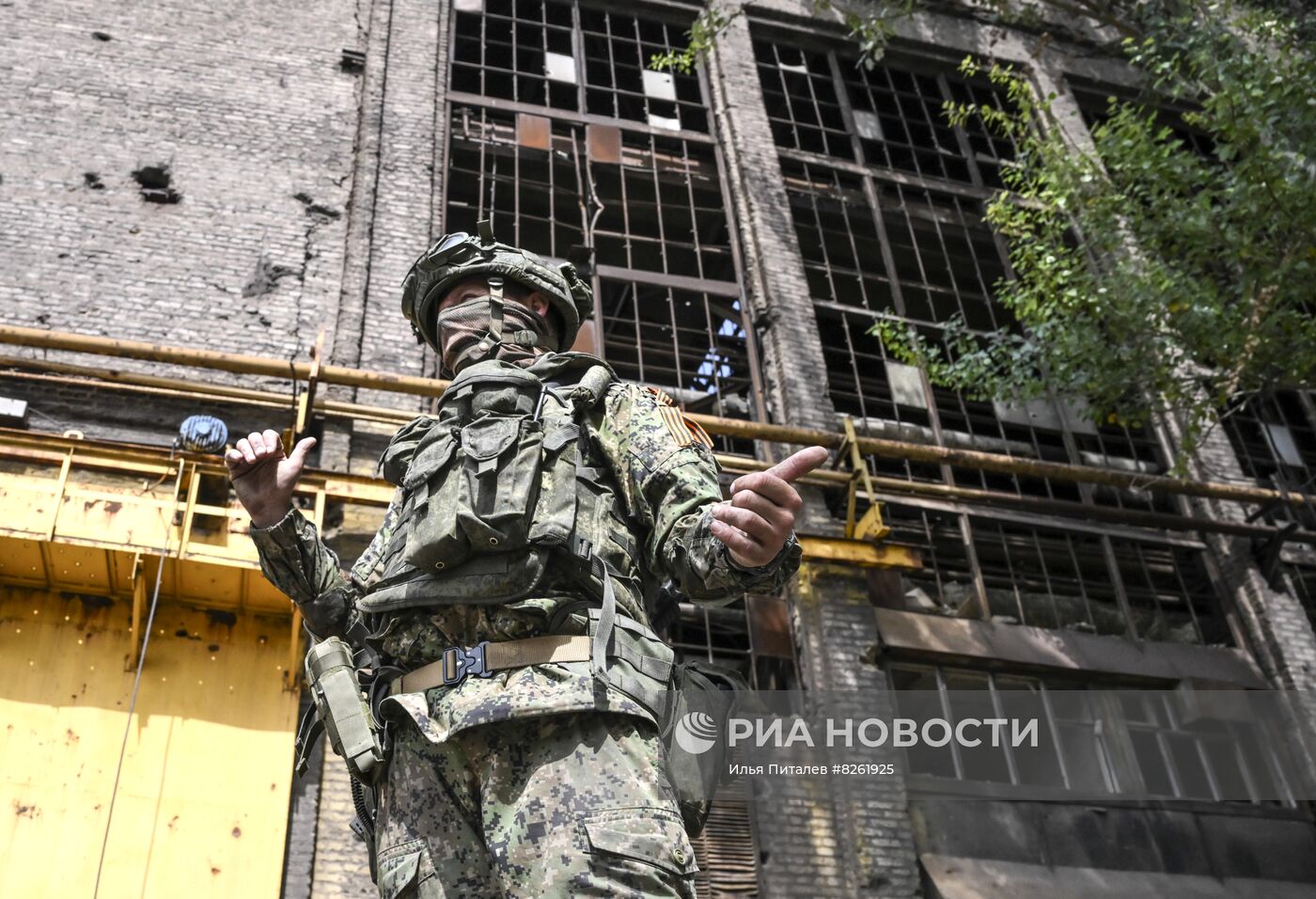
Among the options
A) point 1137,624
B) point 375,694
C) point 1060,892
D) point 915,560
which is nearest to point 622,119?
point 915,560

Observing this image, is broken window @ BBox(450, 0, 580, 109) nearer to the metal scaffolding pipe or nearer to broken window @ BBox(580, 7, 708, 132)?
broken window @ BBox(580, 7, 708, 132)

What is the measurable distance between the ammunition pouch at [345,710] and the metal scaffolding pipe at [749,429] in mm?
5146

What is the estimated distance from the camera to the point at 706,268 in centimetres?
1208

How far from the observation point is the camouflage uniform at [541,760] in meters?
2.68

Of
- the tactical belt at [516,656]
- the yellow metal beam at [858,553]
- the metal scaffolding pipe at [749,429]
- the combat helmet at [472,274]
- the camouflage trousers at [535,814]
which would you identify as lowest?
the camouflage trousers at [535,814]

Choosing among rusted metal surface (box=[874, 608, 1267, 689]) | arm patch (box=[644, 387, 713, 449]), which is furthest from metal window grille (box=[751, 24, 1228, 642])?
arm patch (box=[644, 387, 713, 449])

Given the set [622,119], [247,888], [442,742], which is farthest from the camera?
[622,119]

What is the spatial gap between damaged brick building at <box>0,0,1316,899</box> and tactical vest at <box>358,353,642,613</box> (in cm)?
455

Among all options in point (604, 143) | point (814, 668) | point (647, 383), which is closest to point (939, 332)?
point (647, 383)

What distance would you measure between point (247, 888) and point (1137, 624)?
7.12m

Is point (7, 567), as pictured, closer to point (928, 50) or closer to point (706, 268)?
point (706, 268)

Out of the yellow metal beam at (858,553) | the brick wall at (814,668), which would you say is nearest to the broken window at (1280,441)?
the brick wall at (814,668)

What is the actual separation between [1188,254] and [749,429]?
11.8ft

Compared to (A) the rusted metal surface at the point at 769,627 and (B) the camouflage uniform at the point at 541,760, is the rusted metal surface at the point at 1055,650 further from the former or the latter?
(B) the camouflage uniform at the point at 541,760
